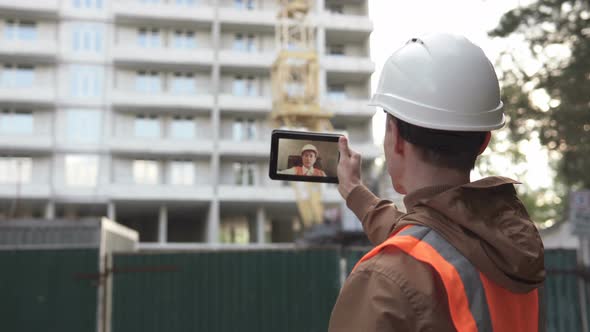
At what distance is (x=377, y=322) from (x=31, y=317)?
29.1 feet

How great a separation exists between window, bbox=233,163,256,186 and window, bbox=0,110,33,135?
15020 mm

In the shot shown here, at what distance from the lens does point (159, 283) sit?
28.6 feet

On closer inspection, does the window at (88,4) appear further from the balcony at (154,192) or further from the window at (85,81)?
the balcony at (154,192)

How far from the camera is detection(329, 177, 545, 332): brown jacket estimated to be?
120 centimetres

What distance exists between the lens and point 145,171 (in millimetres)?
41906

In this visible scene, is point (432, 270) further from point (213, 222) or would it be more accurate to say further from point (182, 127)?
point (182, 127)

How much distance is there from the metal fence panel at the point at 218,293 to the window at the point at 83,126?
34.8m

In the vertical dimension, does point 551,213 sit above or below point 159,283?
below

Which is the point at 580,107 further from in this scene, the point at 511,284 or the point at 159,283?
the point at 511,284

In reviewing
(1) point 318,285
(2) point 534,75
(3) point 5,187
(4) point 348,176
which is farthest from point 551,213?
(4) point 348,176

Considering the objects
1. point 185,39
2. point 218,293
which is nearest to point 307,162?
point 218,293

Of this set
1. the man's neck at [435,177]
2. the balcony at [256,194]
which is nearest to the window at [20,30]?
the balcony at [256,194]

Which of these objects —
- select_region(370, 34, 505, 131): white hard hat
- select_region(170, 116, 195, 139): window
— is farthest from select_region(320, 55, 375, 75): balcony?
select_region(370, 34, 505, 131): white hard hat

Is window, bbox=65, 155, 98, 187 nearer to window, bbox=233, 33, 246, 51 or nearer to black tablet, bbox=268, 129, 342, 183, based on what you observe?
window, bbox=233, 33, 246, 51
